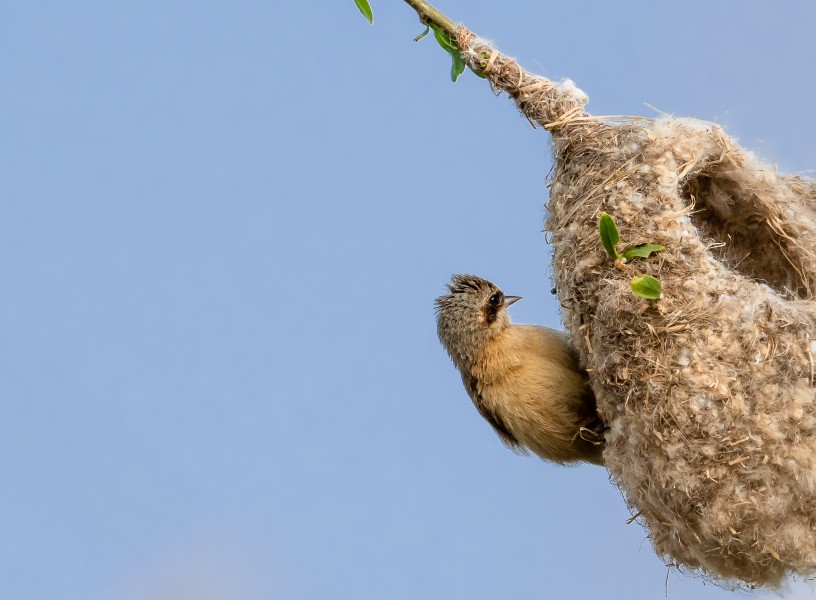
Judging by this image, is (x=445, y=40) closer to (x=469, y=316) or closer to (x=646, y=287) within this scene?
(x=469, y=316)

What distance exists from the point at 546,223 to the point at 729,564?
5.47 ft

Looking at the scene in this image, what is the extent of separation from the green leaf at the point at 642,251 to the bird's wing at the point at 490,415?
102 centimetres

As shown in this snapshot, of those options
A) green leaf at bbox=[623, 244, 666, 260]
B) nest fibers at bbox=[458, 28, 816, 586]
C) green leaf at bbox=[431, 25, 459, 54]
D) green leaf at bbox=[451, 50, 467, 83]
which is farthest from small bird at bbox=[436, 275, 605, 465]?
green leaf at bbox=[431, 25, 459, 54]

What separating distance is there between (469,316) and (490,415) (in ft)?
1.54

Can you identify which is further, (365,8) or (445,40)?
(445,40)

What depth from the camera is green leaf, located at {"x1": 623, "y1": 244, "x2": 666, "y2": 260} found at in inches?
184

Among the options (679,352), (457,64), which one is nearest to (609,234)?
(679,352)

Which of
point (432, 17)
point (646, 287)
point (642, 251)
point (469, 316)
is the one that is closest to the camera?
point (646, 287)

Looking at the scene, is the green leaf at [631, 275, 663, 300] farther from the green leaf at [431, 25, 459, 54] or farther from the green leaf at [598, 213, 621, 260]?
the green leaf at [431, 25, 459, 54]

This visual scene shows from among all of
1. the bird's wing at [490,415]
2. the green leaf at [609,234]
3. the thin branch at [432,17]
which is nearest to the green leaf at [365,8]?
the thin branch at [432,17]

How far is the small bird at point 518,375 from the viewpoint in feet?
16.9

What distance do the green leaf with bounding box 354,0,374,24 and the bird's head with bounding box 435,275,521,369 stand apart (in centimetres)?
141

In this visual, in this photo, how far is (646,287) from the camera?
4.55 meters

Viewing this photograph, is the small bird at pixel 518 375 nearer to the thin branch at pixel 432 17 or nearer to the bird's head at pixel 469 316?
the bird's head at pixel 469 316
